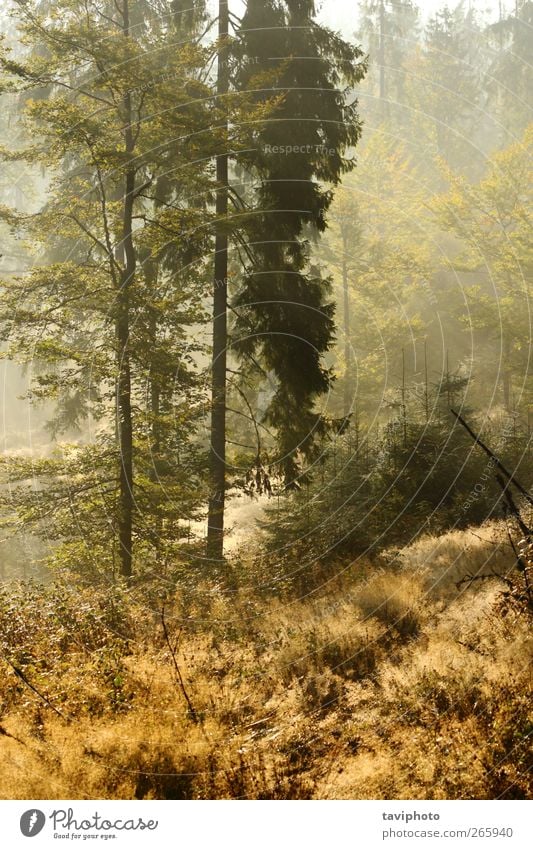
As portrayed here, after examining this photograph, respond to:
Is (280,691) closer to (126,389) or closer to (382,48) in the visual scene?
(126,389)

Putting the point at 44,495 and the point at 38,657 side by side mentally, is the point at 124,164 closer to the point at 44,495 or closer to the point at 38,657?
the point at 44,495

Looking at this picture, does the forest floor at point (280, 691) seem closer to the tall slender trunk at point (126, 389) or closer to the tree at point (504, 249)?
the tall slender trunk at point (126, 389)

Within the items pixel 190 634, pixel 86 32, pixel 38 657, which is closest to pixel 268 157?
pixel 86 32

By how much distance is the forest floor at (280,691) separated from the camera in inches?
269

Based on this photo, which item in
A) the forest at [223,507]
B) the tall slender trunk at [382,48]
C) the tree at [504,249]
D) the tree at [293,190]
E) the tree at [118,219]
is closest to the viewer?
the forest at [223,507]

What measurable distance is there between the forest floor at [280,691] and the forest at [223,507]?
0.04 m

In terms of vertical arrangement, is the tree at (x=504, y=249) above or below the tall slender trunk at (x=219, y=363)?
above

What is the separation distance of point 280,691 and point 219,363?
7851 mm

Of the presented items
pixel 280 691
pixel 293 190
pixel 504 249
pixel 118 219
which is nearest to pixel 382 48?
pixel 504 249

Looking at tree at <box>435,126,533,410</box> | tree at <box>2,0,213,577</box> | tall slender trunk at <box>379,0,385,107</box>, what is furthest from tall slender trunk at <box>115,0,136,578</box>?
tall slender trunk at <box>379,0,385,107</box>

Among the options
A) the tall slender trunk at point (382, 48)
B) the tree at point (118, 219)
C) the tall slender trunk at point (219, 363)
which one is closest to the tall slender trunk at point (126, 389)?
the tree at point (118, 219)

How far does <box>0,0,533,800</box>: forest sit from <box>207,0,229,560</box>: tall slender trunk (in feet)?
0.23

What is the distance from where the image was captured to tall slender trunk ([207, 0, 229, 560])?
14.6 m

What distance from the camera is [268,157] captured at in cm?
1441
